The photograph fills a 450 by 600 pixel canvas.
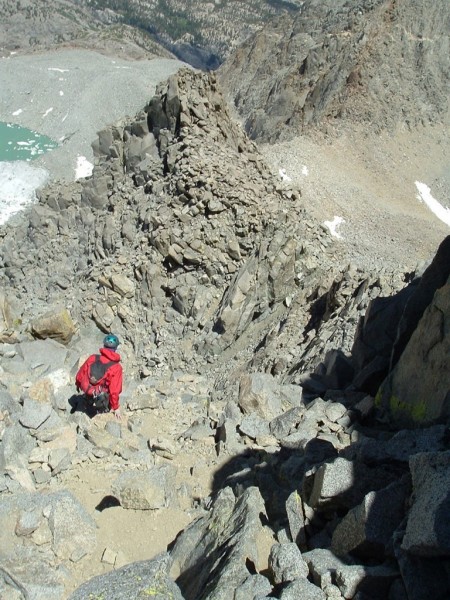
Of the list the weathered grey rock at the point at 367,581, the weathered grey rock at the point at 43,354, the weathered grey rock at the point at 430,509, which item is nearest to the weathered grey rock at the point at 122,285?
the weathered grey rock at the point at 43,354

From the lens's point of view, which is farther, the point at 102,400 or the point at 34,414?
the point at 34,414

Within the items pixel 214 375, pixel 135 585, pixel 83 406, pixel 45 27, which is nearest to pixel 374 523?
pixel 135 585

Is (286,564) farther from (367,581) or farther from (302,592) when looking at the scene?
(367,581)

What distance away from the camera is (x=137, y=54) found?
229 feet

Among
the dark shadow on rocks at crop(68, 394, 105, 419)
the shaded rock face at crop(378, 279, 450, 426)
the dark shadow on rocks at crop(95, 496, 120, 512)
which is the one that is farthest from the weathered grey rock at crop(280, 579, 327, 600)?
the dark shadow on rocks at crop(68, 394, 105, 419)

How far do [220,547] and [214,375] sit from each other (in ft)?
26.2

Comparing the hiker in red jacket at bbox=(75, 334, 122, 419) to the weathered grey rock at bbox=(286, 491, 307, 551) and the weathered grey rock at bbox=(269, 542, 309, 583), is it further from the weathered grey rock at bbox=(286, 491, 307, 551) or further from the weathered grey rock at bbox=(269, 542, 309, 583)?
the weathered grey rock at bbox=(269, 542, 309, 583)

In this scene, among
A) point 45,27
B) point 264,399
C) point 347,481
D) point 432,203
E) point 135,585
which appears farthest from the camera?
point 45,27

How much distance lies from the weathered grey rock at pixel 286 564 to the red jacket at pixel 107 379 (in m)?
5.68

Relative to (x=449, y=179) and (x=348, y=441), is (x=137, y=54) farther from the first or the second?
(x=348, y=441)

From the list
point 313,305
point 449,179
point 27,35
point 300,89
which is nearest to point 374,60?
point 300,89

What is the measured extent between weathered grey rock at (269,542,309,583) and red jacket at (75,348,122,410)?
5.68 m

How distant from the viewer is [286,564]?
5207 millimetres

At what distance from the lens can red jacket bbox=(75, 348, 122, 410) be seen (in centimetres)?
1042
